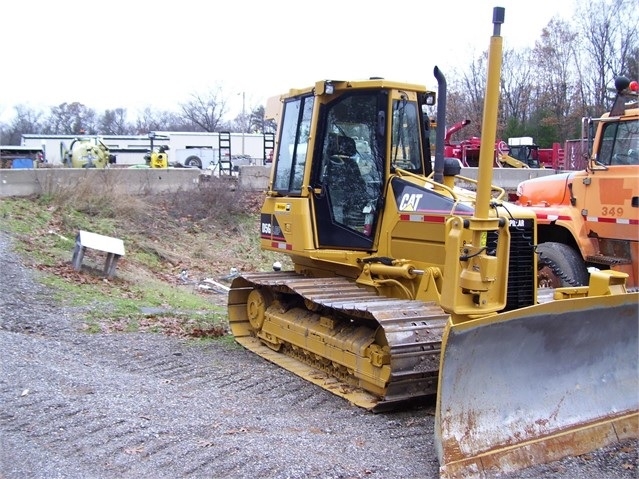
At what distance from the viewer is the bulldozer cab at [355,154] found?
6.70 metres

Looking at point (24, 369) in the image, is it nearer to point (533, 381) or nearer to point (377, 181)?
point (377, 181)

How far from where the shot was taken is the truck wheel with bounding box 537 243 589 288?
8.40 metres

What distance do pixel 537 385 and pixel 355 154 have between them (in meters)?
2.90

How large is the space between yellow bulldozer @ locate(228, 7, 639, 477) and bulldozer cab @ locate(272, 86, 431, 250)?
14mm

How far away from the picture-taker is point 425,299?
6.27 metres

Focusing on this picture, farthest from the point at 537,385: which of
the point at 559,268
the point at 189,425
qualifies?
the point at 559,268

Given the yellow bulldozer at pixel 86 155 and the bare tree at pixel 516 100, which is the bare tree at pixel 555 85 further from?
the yellow bulldozer at pixel 86 155

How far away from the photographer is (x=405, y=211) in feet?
21.4

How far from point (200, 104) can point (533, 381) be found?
7124 cm

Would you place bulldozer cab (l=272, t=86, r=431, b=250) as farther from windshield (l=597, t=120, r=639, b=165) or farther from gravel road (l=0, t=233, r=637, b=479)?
windshield (l=597, t=120, r=639, b=165)

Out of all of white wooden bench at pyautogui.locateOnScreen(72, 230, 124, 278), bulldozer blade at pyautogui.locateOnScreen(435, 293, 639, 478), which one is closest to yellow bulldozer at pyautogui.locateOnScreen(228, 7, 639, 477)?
bulldozer blade at pyautogui.locateOnScreen(435, 293, 639, 478)

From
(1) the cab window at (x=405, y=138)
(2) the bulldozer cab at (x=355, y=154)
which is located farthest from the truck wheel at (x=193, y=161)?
(1) the cab window at (x=405, y=138)

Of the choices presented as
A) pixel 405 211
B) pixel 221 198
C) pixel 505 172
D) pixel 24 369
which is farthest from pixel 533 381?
pixel 505 172

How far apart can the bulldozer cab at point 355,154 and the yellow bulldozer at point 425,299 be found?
1cm
